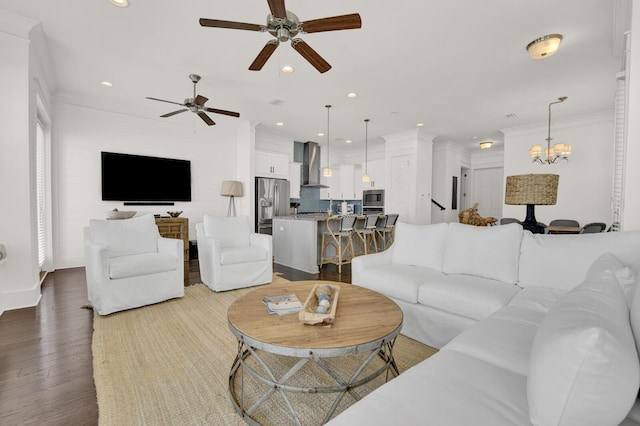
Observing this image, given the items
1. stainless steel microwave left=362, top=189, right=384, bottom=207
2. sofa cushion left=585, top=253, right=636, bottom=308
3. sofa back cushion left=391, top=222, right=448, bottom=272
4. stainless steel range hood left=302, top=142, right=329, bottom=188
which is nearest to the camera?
Answer: sofa cushion left=585, top=253, right=636, bottom=308

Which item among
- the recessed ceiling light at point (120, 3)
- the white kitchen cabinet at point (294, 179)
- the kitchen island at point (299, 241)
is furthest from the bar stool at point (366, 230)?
the recessed ceiling light at point (120, 3)

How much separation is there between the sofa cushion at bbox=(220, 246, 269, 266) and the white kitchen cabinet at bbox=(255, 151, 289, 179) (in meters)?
3.25

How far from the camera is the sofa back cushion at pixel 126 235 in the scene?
2949 millimetres

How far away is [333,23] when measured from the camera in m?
2.02

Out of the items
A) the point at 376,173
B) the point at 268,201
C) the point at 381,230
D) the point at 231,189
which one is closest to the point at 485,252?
the point at 381,230

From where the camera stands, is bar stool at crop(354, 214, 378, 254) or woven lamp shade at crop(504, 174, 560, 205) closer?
woven lamp shade at crop(504, 174, 560, 205)

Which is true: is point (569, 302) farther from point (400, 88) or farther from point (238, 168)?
point (238, 168)

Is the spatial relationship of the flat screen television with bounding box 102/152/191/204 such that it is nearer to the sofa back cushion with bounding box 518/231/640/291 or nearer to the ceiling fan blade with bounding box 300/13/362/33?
the ceiling fan blade with bounding box 300/13/362/33

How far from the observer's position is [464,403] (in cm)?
84

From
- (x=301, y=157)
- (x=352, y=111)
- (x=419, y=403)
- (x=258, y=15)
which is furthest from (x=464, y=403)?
(x=301, y=157)

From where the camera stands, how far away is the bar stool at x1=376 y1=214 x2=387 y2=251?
554 centimetres

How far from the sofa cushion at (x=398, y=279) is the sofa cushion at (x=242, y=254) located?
153 cm

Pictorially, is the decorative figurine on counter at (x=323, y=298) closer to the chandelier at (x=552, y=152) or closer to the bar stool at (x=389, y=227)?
the bar stool at (x=389, y=227)

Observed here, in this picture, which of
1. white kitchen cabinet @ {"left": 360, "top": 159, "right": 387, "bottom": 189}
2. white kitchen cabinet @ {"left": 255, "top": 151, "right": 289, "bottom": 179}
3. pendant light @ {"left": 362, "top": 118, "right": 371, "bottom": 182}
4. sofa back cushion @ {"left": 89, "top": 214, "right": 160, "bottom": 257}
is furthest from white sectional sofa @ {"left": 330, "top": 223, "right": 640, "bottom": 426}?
white kitchen cabinet @ {"left": 360, "top": 159, "right": 387, "bottom": 189}
